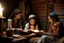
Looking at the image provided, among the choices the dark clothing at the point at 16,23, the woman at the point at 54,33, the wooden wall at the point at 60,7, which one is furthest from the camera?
the wooden wall at the point at 60,7

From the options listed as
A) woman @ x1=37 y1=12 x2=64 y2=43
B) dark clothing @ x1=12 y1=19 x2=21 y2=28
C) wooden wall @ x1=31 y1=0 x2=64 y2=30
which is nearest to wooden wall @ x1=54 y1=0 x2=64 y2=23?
wooden wall @ x1=31 y1=0 x2=64 y2=30

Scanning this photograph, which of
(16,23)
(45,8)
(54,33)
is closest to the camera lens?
(54,33)

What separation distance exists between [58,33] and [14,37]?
1.63 m

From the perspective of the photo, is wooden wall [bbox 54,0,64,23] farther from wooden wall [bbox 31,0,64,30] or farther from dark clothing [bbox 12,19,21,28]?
dark clothing [bbox 12,19,21,28]

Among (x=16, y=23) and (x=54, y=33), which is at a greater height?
(x=16, y=23)

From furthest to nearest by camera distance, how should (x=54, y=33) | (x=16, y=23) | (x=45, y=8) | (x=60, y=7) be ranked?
(x=45, y=8), (x=60, y=7), (x=16, y=23), (x=54, y=33)

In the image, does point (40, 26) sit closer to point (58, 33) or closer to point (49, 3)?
point (49, 3)

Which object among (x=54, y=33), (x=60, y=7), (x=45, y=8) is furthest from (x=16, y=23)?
(x=60, y=7)

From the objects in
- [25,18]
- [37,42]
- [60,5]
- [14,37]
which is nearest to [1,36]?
[14,37]

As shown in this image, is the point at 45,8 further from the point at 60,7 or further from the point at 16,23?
the point at 16,23

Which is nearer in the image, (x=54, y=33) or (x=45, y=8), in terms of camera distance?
(x=54, y=33)

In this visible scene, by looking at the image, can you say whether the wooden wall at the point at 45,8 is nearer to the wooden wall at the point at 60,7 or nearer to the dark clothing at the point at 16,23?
the wooden wall at the point at 60,7

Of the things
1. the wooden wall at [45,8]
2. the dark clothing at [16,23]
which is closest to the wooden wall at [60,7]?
the wooden wall at [45,8]

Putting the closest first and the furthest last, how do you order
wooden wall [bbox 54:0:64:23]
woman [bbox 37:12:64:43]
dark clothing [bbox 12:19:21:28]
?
woman [bbox 37:12:64:43], dark clothing [bbox 12:19:21:28], wooden wall [bbox 54:0:64:23]
